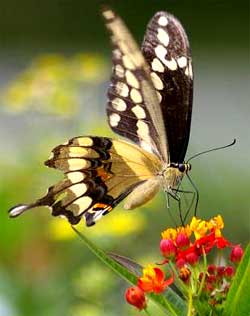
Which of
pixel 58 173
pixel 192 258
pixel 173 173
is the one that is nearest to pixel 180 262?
pixel 192 258

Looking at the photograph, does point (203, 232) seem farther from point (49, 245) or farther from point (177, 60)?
point (49, 245)

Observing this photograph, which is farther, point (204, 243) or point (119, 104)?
point (119, 104)

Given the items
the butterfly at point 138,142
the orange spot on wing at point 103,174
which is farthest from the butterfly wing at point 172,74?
the orange spot on wing at point 103,174

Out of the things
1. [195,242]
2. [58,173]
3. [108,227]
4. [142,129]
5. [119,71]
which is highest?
[119,71]

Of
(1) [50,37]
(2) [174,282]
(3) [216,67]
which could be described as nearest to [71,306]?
(2) [174,282]

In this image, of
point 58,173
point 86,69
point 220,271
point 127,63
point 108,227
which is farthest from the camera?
point 86,69

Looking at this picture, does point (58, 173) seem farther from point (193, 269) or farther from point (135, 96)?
point (193, 269)
